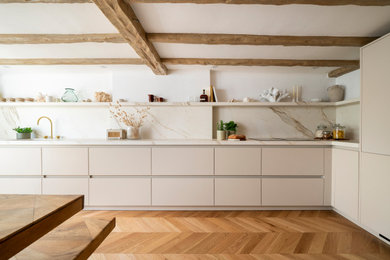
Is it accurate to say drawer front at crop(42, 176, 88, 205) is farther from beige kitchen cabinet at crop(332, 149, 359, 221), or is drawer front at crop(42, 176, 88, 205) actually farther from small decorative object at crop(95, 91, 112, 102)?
beige kitchen cabinet at crop(332, 149, 359, 221)

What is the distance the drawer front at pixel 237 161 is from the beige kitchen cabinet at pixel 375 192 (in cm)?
Result: 110

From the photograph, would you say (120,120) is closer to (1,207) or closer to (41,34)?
(41,34)

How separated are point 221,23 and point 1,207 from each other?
205cm

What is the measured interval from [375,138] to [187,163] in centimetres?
204

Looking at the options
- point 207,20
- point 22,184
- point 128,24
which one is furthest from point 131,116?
point 207,20

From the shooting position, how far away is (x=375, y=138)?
1.97 metres

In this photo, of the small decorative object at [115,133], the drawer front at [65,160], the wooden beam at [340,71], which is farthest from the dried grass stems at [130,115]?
the wooden beam at [340,71]

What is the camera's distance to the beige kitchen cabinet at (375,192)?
189 cm

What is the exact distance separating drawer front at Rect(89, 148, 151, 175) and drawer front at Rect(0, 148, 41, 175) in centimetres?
73

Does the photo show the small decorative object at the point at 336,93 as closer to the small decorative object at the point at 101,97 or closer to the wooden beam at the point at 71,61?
the wooden beam at the point at 71,61

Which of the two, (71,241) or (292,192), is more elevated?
(71,241)

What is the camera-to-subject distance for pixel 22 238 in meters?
0.79

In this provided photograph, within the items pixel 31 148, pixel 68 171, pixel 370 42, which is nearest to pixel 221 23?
pixel 370 42

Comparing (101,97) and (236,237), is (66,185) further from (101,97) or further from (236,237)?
(236,237)
